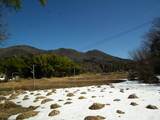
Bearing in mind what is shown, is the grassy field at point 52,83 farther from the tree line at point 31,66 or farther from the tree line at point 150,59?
the tree line at point 31,66

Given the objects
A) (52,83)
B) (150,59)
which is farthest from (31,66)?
(150,59)

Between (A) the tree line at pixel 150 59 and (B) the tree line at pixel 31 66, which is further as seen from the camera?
(B) the tree line at pixel 31 66

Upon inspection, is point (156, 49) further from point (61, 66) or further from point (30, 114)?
point (61, 66)

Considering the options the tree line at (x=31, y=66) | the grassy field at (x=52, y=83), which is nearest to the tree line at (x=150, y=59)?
the grassy field at (x=52, y=83)

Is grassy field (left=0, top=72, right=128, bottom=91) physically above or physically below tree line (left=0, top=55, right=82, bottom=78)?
below

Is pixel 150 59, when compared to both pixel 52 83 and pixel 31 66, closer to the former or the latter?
pixel 52 83

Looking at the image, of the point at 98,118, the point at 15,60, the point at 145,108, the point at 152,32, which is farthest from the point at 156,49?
the point at 15,60

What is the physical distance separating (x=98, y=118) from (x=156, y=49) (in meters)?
20.6

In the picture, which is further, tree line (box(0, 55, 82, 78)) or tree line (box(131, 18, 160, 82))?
tree line (box(0, 55, 82, 78))

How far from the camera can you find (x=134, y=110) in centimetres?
498

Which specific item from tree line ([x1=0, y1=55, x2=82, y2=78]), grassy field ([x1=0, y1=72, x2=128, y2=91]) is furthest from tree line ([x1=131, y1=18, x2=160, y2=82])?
tree line ([x1=0, y1=55, x2=82, y2=78])

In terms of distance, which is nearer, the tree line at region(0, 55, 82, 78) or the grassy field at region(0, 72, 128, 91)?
the grassy field at region(0, 72, 128, 91)

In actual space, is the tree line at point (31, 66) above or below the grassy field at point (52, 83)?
above

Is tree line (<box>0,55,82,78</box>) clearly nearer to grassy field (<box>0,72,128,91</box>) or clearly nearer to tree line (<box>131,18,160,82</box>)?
grassy field (<box>0,72,128,91</box>)
